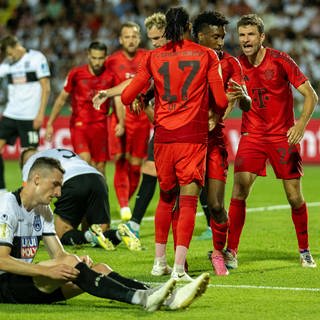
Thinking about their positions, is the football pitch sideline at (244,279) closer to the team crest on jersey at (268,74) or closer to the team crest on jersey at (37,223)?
the team crest on jersey at (37,223)

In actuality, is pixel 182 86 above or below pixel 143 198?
above

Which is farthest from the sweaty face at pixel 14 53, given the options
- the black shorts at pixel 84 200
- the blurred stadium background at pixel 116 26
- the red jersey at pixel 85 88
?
the blurred stadium background at pixel 116 26

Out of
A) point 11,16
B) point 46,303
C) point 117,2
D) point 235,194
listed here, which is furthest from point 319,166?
point 46,303

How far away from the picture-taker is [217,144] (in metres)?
8.94

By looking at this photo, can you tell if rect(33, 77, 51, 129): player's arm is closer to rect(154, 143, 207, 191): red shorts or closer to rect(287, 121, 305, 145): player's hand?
rect(287, 121, 305, 145): player's hand

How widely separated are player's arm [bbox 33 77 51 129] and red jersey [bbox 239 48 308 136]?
18.6 feet

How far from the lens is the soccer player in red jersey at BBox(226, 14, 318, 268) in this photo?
30.5ft

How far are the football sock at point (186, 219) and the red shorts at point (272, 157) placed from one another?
1237mm

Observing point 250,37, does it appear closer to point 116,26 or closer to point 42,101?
point 42,101

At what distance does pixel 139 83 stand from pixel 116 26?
1670 centimetres

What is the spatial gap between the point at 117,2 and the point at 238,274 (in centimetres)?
1749

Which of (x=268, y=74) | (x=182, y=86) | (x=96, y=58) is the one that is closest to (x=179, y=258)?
(x=182, y=86)

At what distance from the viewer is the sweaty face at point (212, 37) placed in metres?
8.79

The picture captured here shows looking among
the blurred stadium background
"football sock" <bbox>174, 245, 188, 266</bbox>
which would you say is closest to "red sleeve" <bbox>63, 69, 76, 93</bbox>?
"football sock" <bbox>174, 245, 188, 266</bbox>
